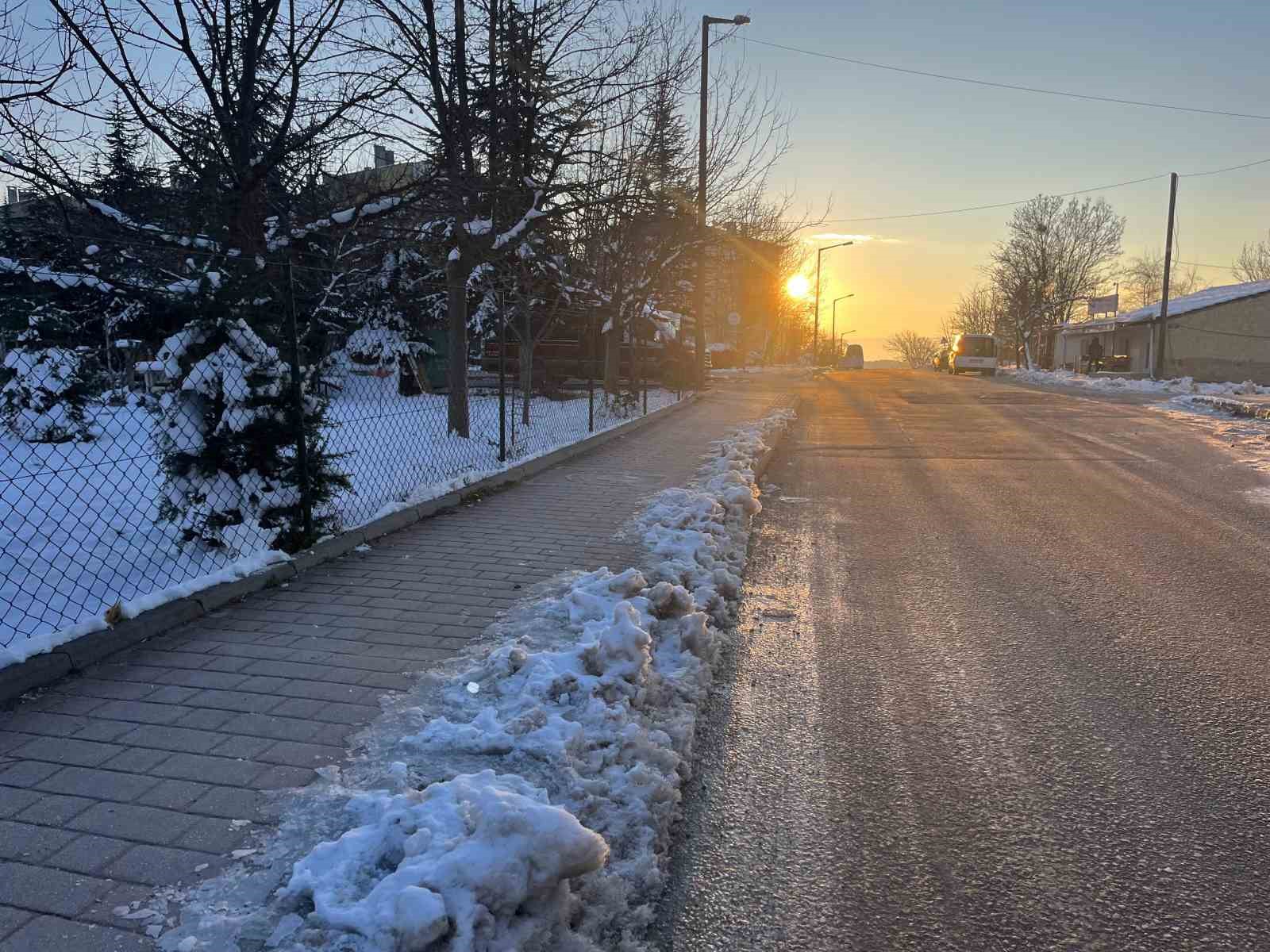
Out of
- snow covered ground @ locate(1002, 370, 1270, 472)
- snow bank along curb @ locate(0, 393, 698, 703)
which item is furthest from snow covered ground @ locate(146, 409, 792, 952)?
snow covered ground @ locate(1002, 370, 1270, 472)

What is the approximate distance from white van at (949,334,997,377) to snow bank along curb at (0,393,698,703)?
151 feet

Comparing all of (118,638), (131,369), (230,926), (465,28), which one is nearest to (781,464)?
(465,28)

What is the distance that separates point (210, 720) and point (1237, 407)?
21467 millimetres

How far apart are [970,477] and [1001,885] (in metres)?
8.45

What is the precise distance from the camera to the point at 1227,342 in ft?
132

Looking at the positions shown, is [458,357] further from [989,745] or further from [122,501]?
[989,745]

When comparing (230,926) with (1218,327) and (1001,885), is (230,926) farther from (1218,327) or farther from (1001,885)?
(1218,327)

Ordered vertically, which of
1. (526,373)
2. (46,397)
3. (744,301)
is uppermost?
(744,301)

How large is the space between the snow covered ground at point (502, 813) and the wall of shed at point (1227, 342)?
43924 millimetres

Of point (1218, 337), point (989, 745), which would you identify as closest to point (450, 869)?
point (989, 745)

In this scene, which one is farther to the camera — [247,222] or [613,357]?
[613,357]

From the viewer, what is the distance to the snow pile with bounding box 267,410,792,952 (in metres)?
2.21

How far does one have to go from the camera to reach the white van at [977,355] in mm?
48219

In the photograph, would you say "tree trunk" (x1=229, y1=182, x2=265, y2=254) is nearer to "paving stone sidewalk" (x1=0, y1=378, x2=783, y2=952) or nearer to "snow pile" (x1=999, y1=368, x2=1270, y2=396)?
"paving stone sidewalk" (x1=0, y1=378, x2=783, y2=952)
